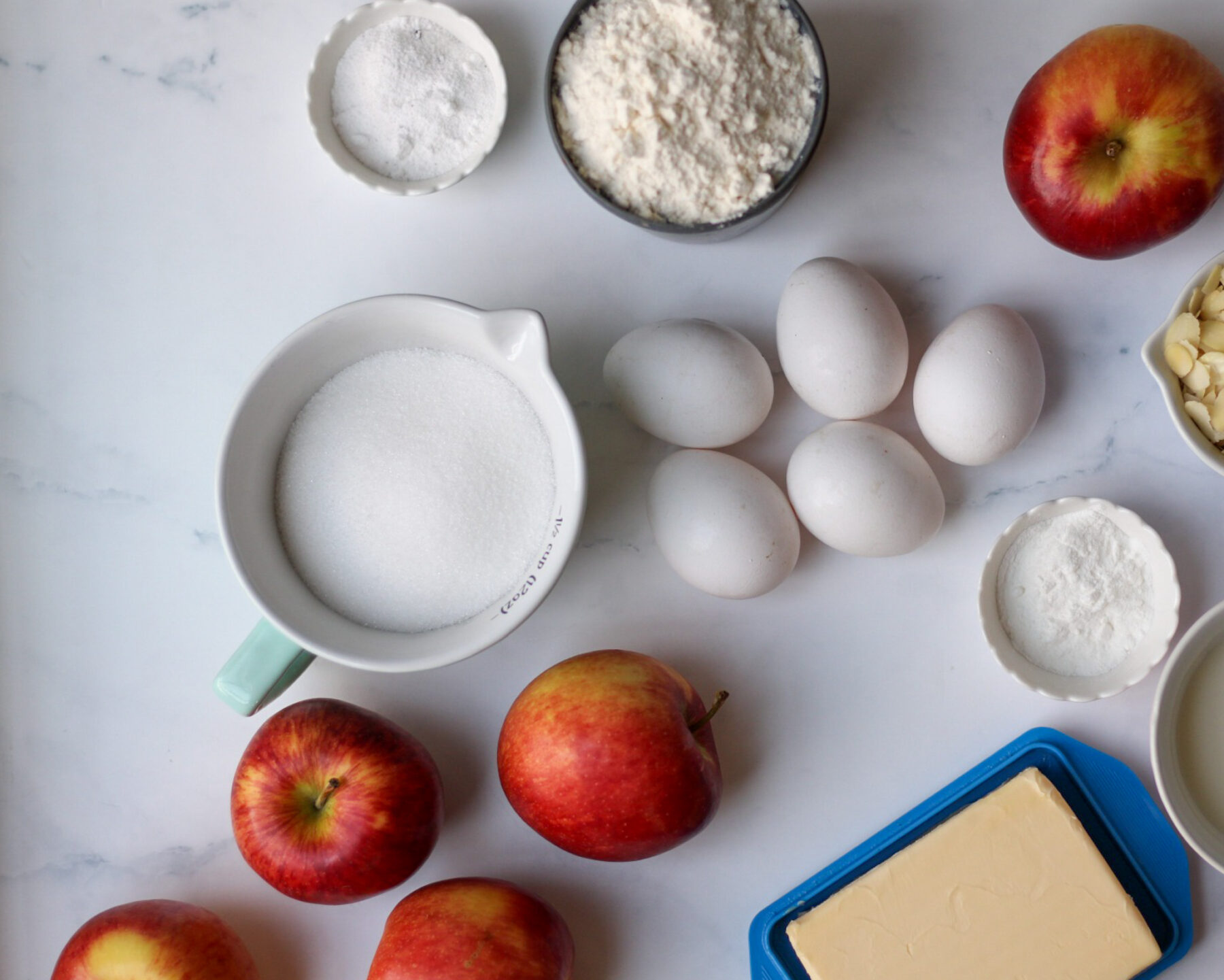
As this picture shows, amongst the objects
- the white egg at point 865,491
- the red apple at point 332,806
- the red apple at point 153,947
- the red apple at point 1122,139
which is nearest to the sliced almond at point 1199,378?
the red apple at point 1122,139

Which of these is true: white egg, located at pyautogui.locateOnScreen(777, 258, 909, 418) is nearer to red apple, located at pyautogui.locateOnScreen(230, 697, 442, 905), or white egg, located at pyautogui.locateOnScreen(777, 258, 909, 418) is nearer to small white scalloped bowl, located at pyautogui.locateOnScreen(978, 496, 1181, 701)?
small white scalloped bowl, located at pyautogui.locateOnScreen(978, 496, 1181, 701)

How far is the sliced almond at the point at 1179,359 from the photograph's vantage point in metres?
0.81

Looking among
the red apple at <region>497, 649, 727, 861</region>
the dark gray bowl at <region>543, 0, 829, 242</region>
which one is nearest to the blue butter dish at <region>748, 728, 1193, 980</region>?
the red apple at <region>497, 649, 727, 861</region>

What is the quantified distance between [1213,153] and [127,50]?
3.05 ft

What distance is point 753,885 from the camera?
90cm

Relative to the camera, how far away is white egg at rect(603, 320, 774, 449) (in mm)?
808

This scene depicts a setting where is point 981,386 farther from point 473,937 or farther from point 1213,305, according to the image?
point 473,937

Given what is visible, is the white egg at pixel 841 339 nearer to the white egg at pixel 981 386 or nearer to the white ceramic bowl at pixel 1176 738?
the white egg at pixel 981 386

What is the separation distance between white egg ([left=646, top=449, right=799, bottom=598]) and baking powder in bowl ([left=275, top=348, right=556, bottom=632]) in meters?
0.11

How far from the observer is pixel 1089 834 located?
2.89ft

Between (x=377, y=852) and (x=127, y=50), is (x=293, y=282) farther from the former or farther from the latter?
(x=377, y=852)

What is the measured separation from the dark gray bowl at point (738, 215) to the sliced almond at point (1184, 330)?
1.11 ft

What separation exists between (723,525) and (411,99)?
0.45 meters

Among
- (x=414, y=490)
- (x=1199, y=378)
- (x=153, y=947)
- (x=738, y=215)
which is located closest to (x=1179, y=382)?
(x=1199, y=378)
